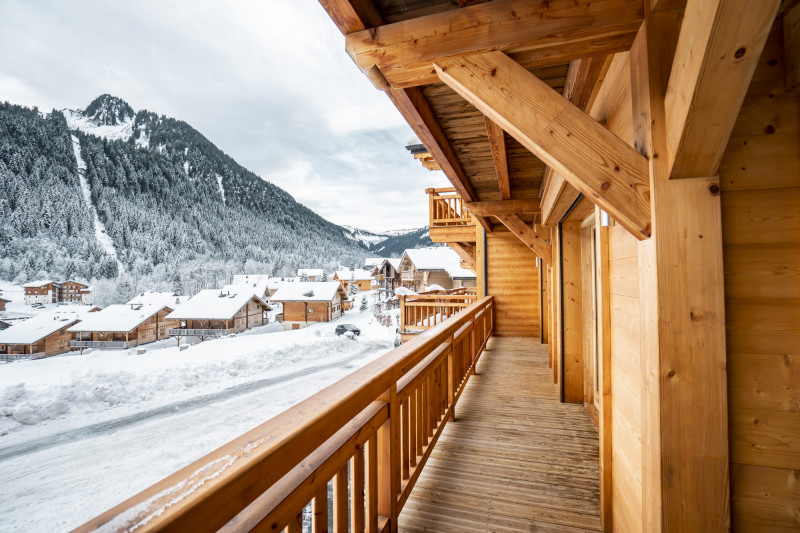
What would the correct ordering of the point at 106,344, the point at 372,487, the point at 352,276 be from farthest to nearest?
the point at 352,276 → the point at 106,344 → the point at 372,487

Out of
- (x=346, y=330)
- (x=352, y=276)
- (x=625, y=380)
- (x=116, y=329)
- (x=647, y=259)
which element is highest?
(x=352, y=276)

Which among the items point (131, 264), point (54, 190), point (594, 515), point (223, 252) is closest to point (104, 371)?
point (594, 515)

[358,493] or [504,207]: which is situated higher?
[504,207]

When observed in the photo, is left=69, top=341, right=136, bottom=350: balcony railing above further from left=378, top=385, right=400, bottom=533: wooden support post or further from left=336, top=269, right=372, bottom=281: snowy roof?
left=378, top=385, right=400, bottom=533: wooden support post

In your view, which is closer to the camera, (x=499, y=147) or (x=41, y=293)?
(x=499, y=147)

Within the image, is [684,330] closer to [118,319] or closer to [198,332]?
[198,332]

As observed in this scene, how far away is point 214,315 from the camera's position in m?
25.0

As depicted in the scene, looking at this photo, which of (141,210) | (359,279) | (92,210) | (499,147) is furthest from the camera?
(141,210)

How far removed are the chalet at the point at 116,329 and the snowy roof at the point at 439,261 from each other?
21.8m

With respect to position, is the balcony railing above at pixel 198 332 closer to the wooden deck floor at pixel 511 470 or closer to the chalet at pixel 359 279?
the chalet at pixel 359 279

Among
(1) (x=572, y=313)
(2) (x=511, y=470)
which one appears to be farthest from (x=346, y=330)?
(2) (x=511, y=470)

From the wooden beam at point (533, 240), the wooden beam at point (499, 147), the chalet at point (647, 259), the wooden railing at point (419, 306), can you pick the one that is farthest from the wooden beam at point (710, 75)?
the wooden railing at point (419, 306)

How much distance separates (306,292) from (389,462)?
2856 cm

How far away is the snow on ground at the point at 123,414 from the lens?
20.6 ft
